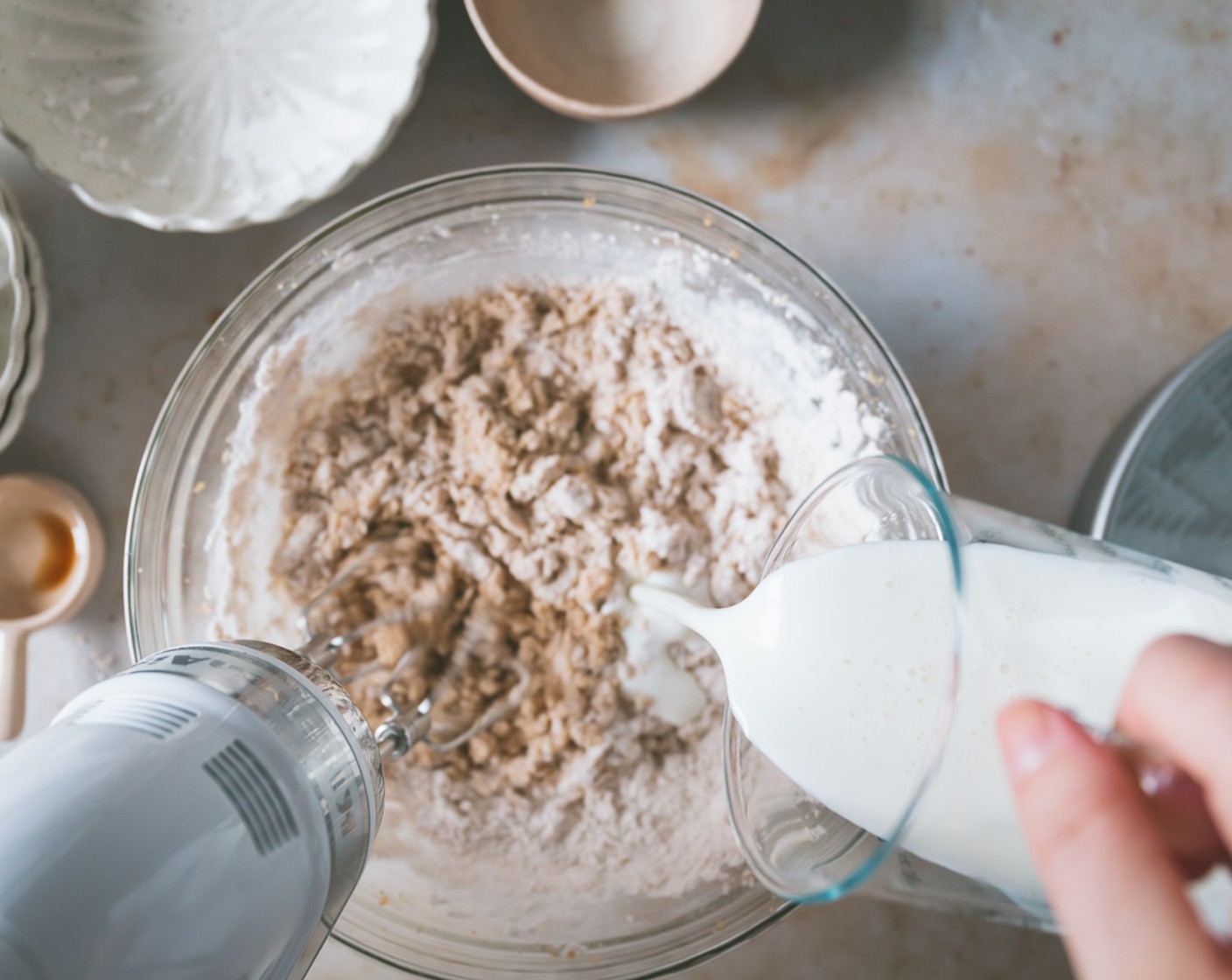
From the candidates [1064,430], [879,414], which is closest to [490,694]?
[879,414]

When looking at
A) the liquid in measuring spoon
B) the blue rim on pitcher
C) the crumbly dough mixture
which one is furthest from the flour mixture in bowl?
the liquid in measuring spoon

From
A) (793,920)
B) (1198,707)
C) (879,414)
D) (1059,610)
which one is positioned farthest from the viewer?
(793,920)

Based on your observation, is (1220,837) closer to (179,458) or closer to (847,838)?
(847,838)

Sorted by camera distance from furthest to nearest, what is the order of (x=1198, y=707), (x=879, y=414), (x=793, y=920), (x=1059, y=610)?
(x=793, y=920), (x=879, y=414), (x=1059, y=610), (x=1198, y=707)

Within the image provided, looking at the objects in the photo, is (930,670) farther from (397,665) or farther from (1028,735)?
(397,665)

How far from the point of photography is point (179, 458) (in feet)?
3.26

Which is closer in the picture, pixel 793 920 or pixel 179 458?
pixel 179 458

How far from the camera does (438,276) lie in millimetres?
1039

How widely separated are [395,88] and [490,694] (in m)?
0.68

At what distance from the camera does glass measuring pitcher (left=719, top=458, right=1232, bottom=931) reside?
56 centimetres

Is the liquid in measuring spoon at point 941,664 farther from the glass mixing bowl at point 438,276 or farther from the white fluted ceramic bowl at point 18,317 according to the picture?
the white fluted ceramic bowl at point 18,317

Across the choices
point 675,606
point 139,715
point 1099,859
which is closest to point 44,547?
point 139,715

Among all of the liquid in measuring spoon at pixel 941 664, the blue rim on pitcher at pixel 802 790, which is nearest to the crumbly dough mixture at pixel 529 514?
the blue rim on pitcher at pixel 802 790

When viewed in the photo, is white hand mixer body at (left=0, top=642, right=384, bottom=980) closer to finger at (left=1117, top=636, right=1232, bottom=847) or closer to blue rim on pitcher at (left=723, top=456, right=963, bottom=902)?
blue rim on pitcher at (left=723, top=456, right=963, bottom=902)
